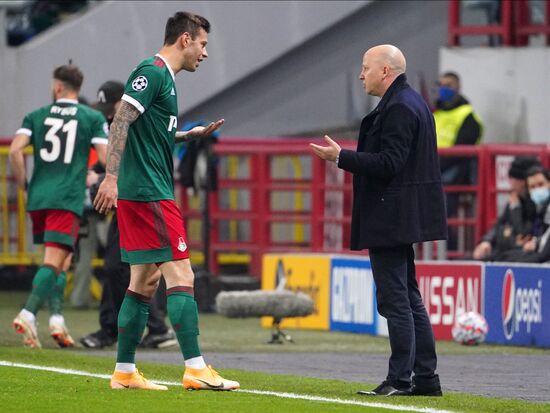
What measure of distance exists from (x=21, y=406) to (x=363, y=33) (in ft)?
45.4

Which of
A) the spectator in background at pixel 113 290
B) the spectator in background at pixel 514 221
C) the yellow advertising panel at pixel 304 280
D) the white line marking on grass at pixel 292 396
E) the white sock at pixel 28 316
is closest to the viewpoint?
the white line marking on grass at pixel 292 396

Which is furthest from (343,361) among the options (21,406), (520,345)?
(21,406)

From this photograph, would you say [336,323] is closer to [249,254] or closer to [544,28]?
[249,254]

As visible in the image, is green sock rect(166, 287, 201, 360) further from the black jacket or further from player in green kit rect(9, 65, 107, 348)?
player in green kit rect(9, 65, 107, 348)

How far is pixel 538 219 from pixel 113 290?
4.57 m

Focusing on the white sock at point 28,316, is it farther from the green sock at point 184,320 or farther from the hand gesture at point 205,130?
the green sock at point 184,320

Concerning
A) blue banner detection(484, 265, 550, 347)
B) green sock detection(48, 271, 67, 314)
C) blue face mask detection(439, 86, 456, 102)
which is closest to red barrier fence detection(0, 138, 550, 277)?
blue face mask detection(439, 86, 456, 102)

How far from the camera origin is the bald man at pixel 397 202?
10227 mm

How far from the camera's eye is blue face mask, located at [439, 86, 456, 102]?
19.6 meters

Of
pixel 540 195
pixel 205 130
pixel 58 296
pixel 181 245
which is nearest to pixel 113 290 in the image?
pixel 58 296

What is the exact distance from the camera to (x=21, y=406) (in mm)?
9391

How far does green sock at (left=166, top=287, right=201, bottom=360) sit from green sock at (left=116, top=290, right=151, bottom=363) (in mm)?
250

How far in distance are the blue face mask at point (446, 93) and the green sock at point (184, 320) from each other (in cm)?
980

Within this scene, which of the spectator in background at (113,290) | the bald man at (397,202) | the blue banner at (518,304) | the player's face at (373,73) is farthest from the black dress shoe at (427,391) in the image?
the blue banner at (518,304)
